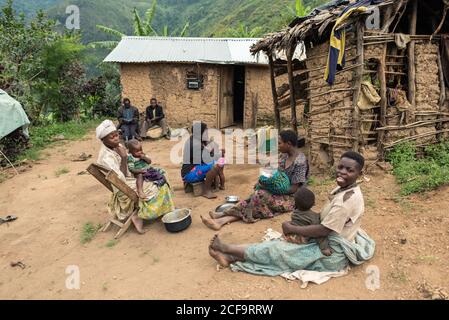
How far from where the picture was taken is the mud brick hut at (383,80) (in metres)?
5.21

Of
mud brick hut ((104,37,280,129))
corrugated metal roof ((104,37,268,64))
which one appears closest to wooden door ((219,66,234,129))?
mud brick hut ((104,37,280,129))

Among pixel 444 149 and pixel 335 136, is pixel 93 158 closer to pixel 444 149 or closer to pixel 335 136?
pixel 335 136

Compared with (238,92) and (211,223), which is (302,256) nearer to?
(211,223)

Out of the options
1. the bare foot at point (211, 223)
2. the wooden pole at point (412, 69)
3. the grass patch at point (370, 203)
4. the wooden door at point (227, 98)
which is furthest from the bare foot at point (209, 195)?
the wooden door at point (227, 98)

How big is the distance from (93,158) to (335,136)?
5.78m

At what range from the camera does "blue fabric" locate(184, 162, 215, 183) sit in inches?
208

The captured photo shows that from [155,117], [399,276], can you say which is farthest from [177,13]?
[399,276]

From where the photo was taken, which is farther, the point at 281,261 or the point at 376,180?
the point at 376,180

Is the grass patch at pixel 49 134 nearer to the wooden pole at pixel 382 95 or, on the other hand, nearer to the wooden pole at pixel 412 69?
the wooden pole at pixel 382 95

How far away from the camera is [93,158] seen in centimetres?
866

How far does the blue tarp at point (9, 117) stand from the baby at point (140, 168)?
529cm

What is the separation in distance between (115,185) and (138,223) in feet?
2.19

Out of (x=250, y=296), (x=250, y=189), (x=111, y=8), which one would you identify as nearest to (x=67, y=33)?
(x=250, y=189)
